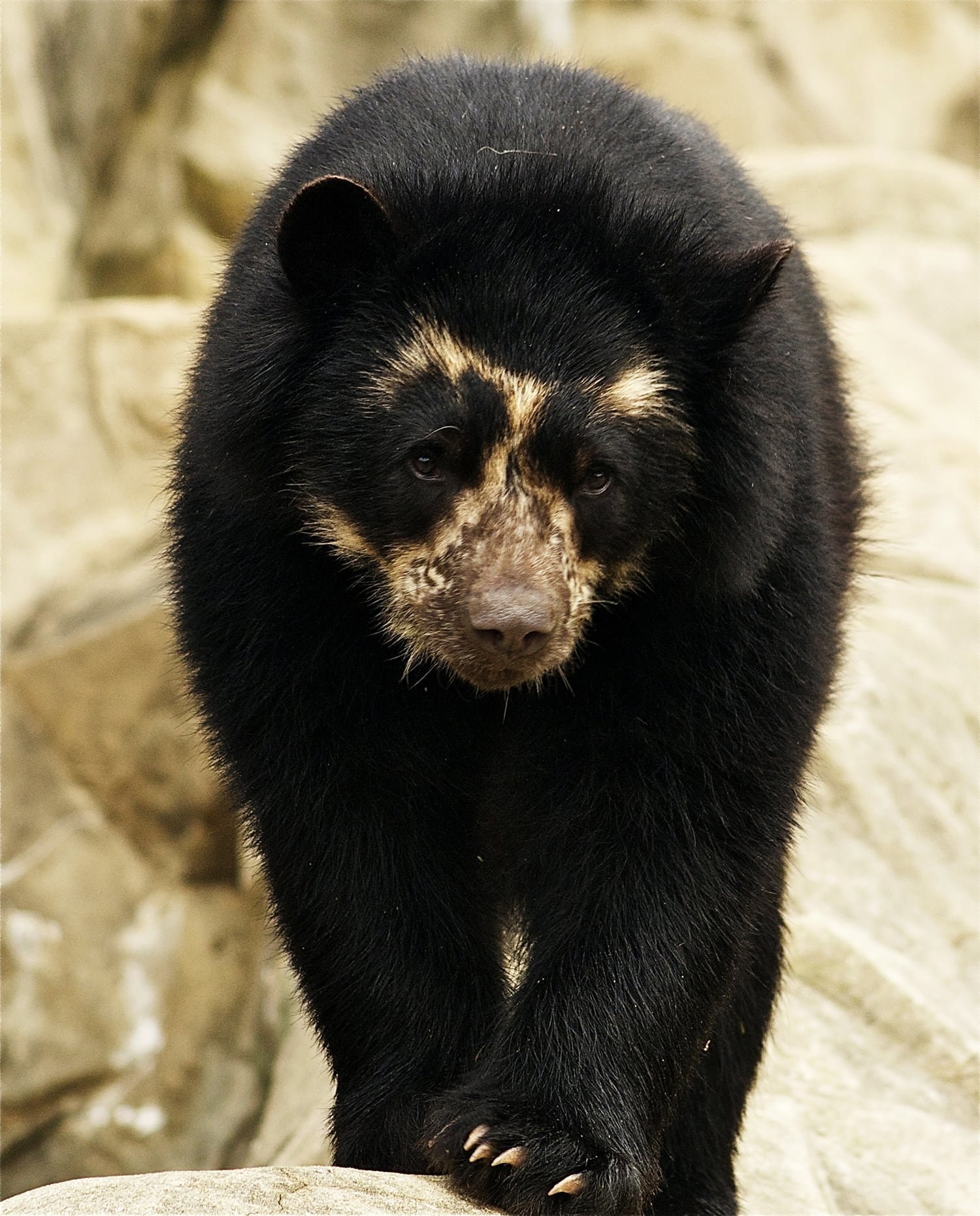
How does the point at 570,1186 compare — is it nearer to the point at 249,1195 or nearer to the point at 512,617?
the point at 249,1195

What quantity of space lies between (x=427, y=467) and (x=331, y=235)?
51 cm

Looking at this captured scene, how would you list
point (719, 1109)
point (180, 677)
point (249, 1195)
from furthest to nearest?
point (180, 677) → point (719, 1109) → point (249, 1195)

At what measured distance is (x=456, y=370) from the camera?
3.29 m

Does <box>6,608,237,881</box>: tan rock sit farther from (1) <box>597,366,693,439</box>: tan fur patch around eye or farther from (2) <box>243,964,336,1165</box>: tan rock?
(1) <box>597,366,693,439</box>: tan fur patch around eye

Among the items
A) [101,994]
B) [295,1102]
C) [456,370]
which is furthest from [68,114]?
[456,370]

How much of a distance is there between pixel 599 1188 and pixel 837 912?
228 centimetres

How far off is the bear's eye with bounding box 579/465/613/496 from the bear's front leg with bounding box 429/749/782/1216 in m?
0.64

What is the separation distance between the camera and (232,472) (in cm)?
356

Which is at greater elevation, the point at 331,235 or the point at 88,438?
the point at 331,235

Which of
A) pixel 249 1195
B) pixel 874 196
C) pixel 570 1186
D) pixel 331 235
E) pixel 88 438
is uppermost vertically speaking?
pixel 331 235

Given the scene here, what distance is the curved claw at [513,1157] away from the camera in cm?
316

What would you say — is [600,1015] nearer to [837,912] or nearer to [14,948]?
[837,912]

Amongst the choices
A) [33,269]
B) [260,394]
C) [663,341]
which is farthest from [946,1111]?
[33,269]

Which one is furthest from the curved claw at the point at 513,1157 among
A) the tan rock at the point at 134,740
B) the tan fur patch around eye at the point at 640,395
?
the tan rock at the point at 134,740
